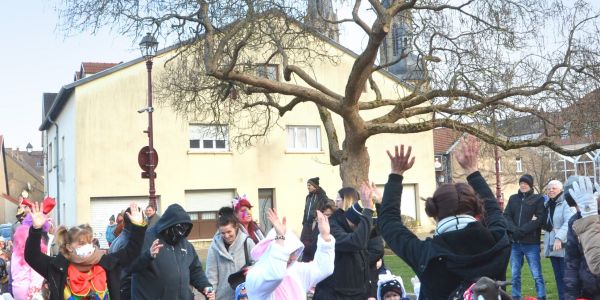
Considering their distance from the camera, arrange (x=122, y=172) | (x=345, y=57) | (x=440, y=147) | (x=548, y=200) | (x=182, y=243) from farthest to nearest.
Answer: (x=440, y=147), (x=345, y=57), (x=122, y=172), (x=548, y=200), (x=182, y=243)

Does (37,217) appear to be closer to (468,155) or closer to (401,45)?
(468,155)

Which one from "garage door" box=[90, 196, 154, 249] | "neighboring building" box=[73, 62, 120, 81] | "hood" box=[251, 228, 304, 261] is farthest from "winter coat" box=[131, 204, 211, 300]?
"neighboring building" box=[73, 62, 120, 81]

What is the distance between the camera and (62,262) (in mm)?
6289

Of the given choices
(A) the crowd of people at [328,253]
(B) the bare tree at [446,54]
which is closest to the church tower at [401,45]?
(B) the bare tree at [446,54]

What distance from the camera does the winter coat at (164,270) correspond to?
694 centimetres

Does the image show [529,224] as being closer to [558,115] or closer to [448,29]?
[558,115]

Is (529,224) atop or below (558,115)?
below

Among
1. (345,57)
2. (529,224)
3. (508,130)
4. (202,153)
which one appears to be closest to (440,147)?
(345,57)

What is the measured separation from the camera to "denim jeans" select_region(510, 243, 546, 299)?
11164 millimetres

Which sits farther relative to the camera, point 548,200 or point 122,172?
point 122,172

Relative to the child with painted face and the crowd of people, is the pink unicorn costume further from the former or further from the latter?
the child with painted face

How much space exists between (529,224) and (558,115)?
636 cm

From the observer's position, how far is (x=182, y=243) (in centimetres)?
730

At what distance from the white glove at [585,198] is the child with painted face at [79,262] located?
360 centimetres
